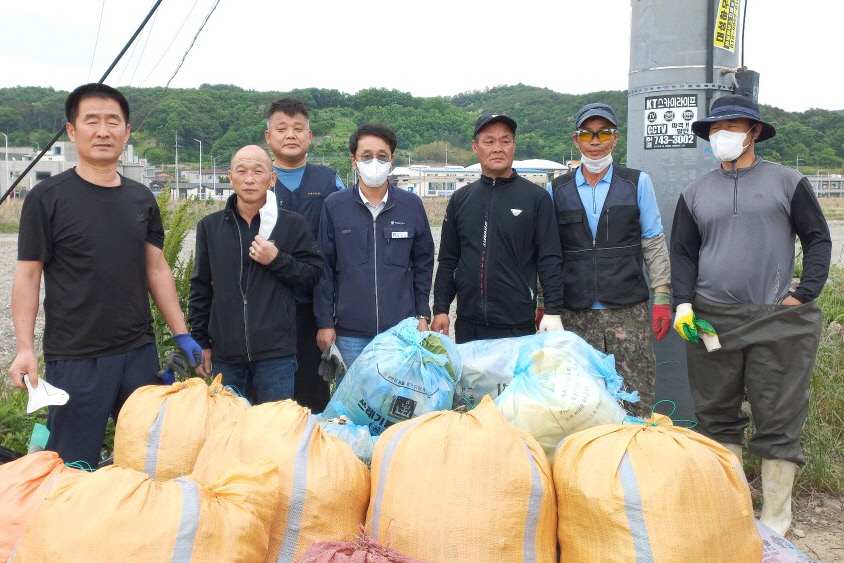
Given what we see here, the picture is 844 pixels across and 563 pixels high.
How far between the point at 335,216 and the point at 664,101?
1.99 metres

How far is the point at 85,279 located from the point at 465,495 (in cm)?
181

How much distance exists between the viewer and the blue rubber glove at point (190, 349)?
3.12 m

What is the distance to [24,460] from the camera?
230cm

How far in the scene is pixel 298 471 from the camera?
218cm

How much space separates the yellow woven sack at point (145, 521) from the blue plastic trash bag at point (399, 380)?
26.8 inches

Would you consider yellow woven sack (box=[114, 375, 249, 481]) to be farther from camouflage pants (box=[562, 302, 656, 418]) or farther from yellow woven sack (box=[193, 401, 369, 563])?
camouflage pants (box=[562, 302, 656, 418])

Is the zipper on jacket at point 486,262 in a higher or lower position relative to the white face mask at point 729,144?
lower

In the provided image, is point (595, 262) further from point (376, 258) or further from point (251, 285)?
point (251, 285)

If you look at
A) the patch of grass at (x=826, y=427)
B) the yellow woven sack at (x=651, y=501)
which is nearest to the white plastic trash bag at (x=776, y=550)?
the yellow woven sack at (x=651, y=501)

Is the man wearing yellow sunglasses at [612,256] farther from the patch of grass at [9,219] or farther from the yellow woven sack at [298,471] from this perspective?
the patch of grass at [9,219]

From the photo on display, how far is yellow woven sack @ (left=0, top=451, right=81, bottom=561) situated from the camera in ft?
6.97

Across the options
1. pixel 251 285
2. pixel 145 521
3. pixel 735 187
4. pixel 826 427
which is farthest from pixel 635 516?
pixel 826 427

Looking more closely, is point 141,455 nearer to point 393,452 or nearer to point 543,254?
point 393,452

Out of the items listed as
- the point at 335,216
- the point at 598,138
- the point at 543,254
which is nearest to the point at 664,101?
the point at 598,138
